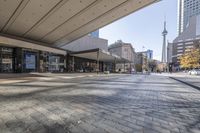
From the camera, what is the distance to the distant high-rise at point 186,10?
432 feet

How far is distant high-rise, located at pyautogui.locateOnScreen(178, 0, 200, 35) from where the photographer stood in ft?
432

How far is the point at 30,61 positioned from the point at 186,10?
143m

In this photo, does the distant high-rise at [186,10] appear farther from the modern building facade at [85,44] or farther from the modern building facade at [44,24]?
the modern building facade at [44,24]

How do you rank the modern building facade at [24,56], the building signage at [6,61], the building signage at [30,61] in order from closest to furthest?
the modern building facade at [24,56]
the building signage at [6,61]
the building signage at [30,61]

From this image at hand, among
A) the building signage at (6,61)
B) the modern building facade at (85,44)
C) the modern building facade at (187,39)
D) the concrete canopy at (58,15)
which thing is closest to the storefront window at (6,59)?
the building signage at (6,61)

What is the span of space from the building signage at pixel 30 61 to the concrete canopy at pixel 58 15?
13.3ft

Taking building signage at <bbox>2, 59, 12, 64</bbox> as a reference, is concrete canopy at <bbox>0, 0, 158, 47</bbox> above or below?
above

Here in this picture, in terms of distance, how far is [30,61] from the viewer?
3369 centimetres

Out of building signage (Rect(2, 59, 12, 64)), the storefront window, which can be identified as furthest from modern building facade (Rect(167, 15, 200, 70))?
building signage (Rect(2, 59, 12, 64))

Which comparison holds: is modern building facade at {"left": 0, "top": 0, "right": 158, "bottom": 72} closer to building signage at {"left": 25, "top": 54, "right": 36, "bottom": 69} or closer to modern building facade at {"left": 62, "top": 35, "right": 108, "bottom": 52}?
building signage at {"left": 25, "top": 54, "right": 36, "bottom": 69}

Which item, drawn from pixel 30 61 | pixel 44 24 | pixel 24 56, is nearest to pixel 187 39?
pixel 30 61

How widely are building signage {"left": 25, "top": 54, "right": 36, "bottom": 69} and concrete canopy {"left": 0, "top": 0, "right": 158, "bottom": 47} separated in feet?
13.3

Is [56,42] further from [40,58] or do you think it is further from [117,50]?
[117,50]

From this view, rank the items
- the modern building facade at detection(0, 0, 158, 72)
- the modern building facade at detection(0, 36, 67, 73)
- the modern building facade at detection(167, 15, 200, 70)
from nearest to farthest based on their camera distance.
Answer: the modern building facade at detection(0, 0, 158, 72)
the modern building facade at detection(0, 36, 67, 73)
the modern building facade at detection(167, 15, 200, 70)
